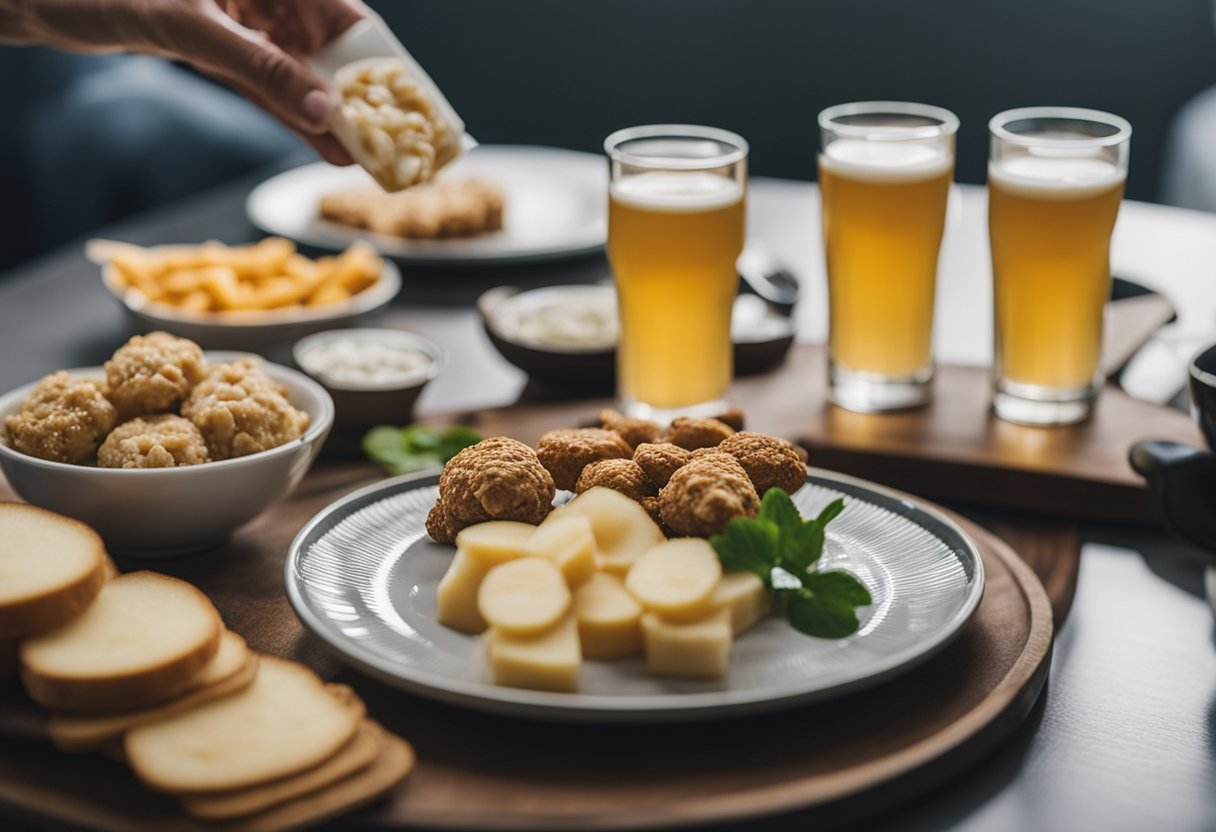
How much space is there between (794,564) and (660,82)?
4.22m

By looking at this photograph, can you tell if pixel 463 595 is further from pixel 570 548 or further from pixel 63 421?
pixel 63 421

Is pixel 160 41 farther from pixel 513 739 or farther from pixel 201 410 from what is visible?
pixel 513 739

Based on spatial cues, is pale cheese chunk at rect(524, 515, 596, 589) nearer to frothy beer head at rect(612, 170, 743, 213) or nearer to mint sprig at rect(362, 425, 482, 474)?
mint sprig at rect(362, 425, 482, 474)

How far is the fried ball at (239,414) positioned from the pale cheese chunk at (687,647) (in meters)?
0.53

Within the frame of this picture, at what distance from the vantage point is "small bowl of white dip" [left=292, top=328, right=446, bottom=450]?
1.81 metres

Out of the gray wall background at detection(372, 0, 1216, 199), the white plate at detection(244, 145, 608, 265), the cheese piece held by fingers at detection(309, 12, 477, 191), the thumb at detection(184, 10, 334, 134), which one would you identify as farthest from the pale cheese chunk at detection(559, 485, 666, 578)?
the gray wall background at detection(372, 0, 1216, 199)

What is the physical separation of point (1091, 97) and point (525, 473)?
12.9ft

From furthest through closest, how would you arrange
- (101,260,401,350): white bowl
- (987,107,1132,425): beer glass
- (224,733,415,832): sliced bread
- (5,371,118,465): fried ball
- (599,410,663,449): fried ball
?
(101,260,401,350): white bowl < (987,107,1132,425): beer glass < (599,410,663,449): fried ball < (5,371,118,465): fried ball < (224,733,415,832): sliced bread

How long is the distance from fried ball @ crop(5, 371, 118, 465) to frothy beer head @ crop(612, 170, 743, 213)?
74 centimetres

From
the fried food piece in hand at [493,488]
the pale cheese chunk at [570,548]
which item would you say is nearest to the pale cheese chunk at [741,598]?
the pale cheese chunk at [570,548]

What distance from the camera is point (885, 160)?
1851 millimetres

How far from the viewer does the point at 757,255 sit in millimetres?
2381

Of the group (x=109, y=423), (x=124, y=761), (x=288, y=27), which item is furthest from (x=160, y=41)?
(x=124, y=761)

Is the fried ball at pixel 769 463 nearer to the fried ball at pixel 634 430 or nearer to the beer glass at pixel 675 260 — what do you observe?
the fried ball at pixel 634 430
